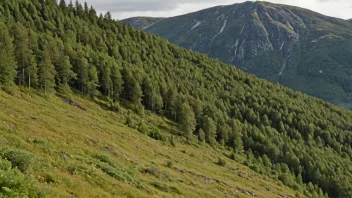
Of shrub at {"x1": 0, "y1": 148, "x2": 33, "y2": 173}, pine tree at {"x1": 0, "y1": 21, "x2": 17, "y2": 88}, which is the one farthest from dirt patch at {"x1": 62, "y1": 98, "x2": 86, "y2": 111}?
shrub at {"x1": 0, "y1": 148, "x2": 33, "y2": 173}

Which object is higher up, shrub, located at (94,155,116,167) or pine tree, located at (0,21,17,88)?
pine tree, located at (0,21,17,88)

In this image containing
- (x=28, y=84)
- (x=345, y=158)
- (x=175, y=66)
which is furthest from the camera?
(x=175, y=66)

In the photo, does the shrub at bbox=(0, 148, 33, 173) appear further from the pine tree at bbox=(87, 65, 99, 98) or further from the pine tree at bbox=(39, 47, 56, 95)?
the pine tree at bbox=(87, 65, 99, 98)

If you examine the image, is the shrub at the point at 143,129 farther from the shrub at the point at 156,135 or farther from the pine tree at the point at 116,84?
the pine tree at the point at 116,84

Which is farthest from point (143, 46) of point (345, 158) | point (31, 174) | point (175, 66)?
point (31, 174)

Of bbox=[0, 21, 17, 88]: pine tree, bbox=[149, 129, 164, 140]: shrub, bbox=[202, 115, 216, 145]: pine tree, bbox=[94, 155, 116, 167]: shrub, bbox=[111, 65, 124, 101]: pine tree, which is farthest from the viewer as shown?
bbox=[202, 115, 216, 145]: pine tree

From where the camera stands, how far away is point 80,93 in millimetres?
108625

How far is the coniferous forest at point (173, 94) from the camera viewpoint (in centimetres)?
10388

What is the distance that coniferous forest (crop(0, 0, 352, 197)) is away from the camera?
10388cm

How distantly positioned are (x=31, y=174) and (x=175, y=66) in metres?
177

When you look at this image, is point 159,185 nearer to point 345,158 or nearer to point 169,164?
point 169,164

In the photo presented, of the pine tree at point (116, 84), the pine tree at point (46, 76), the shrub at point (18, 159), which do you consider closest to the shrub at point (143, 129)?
the pine tree at point (46, 76)

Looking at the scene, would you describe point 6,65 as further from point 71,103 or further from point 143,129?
point 143,129

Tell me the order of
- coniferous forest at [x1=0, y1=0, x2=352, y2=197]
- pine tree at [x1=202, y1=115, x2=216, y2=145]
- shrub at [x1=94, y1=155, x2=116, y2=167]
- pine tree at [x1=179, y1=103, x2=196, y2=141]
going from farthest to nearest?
pine tree at [x1=202, y1=115, x2=216, y2=145], pine tree at [x1=179, y1=103, x2=196, y2=141], coniferous forest at [x1=0, y1=0, x2=352, y2=197], shrub at [x1=94, y1=155, x2=116, y2=167]
